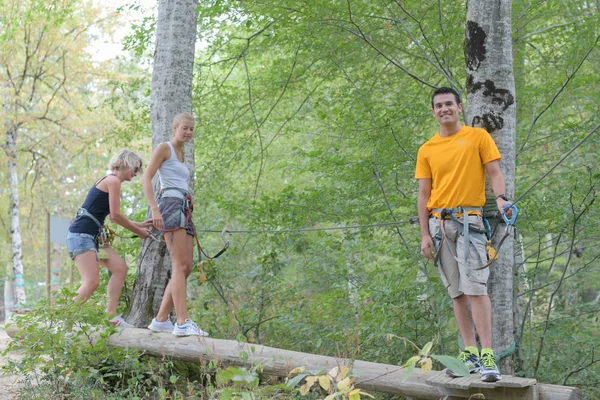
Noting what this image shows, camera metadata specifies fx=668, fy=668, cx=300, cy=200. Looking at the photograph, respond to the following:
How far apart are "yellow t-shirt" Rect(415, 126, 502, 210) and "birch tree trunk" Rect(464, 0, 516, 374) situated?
458mm

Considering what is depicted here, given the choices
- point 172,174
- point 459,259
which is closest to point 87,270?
point 172,174

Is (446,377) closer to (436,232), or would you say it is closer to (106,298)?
(436,232)

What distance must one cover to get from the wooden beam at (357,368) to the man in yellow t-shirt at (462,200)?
0.31m

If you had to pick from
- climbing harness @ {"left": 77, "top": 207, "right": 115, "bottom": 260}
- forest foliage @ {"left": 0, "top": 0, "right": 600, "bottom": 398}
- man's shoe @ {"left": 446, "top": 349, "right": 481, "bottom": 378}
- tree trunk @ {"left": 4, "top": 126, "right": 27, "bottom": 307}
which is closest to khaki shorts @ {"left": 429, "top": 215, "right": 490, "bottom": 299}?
man's shoe @ {"left": 446, "top": 349, "right": 481, "bottom": 378}

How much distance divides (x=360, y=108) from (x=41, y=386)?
432cm

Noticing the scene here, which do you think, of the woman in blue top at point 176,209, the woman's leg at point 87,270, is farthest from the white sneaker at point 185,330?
the woman's leg at point 87,270

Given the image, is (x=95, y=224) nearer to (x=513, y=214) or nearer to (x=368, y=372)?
(x=368, y=372)

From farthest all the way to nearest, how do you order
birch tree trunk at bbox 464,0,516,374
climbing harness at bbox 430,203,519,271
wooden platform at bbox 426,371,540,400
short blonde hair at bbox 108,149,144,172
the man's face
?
short blonde hair at bbox 108,149,144,172 → birch tree trunk at bbox 464,0,516,374 → the man's face → climbing harness at bbox 430,203,519,271 → wooden platform at bbox 426,371,540,400

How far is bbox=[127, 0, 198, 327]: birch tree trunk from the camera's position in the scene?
21.4 ft

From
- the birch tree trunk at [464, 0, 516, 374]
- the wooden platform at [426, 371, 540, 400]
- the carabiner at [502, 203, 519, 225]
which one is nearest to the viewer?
the wooden platform at [426, 371, 540, 400]

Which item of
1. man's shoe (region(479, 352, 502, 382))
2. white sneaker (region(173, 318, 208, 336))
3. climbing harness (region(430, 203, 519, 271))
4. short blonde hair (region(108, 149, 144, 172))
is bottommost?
man's shoe (region(479, 352, 502, 382))

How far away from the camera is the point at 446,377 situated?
400 cm

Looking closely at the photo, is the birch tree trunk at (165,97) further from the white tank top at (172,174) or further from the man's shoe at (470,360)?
the man's shoe at (470,360)

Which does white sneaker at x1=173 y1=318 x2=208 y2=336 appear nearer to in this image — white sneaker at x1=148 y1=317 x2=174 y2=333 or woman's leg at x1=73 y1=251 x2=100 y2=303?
white sneaker at x1=148 y1=317 x2=174 y2=333
